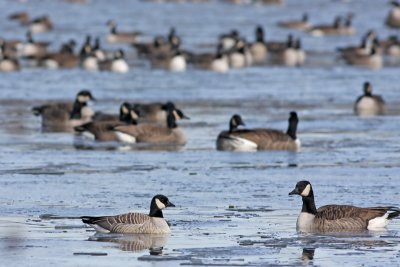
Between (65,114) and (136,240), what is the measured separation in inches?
425

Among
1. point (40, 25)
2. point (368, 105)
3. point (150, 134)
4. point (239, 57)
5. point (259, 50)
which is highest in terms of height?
point (40, 25)

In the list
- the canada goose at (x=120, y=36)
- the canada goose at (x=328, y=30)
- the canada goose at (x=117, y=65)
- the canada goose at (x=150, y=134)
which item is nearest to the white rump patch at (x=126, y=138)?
the canada goose at (x=150, y=134)

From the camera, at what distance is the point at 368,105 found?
22.2m

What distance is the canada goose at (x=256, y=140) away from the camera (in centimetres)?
1752

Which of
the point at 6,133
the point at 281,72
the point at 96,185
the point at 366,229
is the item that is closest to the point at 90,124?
the point at 6,133

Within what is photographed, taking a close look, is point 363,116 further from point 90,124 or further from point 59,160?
point 59,160

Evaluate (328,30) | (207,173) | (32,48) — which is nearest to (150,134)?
(207,173)

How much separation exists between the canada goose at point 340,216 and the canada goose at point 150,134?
24.2 ft

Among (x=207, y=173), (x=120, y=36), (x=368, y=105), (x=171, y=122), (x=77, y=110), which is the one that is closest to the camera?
(x=207, y=173)

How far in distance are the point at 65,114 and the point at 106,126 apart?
97.5 inches

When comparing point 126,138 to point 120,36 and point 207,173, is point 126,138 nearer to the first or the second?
point 207,173

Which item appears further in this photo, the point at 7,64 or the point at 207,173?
the point at 7,64

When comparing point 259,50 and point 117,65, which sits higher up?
point 259,50

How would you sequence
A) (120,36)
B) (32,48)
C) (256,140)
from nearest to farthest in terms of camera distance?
(256,140) < (32,48) < (120,36)
